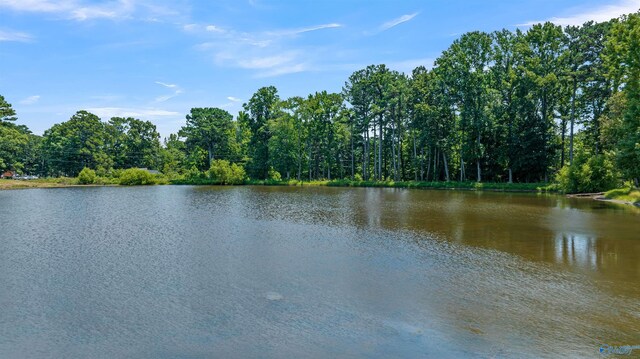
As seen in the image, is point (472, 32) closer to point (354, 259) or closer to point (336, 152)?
point (336, 152)

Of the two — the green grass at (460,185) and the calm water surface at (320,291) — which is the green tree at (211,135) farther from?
the calm water surface at (320,291)

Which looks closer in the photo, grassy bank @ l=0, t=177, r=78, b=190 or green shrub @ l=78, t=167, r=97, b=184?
grassy bank @ l=0, t=177, r=78, b=190

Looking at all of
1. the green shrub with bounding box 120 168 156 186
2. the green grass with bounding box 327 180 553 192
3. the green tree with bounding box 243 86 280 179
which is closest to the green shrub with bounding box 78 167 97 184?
the green shrub with bounding box 120 168 156 186

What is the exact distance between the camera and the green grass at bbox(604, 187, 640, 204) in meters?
34.1

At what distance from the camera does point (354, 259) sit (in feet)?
49.2

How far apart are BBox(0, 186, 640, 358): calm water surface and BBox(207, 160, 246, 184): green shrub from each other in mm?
51087

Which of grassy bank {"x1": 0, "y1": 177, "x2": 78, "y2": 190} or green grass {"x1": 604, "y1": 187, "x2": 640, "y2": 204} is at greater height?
grassy bank {"x1": 0, "y1": 177, "x2": 78, "y2": 190}

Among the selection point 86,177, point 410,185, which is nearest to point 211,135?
point 86,177

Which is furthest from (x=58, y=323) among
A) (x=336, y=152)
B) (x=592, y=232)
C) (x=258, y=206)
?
(x=336, y=152)

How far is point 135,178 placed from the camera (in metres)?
76.1

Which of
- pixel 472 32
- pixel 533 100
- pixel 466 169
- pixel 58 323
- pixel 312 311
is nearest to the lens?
pixel 58 323

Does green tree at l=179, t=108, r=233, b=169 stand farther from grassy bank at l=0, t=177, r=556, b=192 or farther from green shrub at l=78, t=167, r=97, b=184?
green shrub at l=78, t=167, r=97, b=184

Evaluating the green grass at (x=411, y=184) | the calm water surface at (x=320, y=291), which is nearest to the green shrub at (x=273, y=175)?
the green grass at (x=411, y=184)

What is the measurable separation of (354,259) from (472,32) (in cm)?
5120
